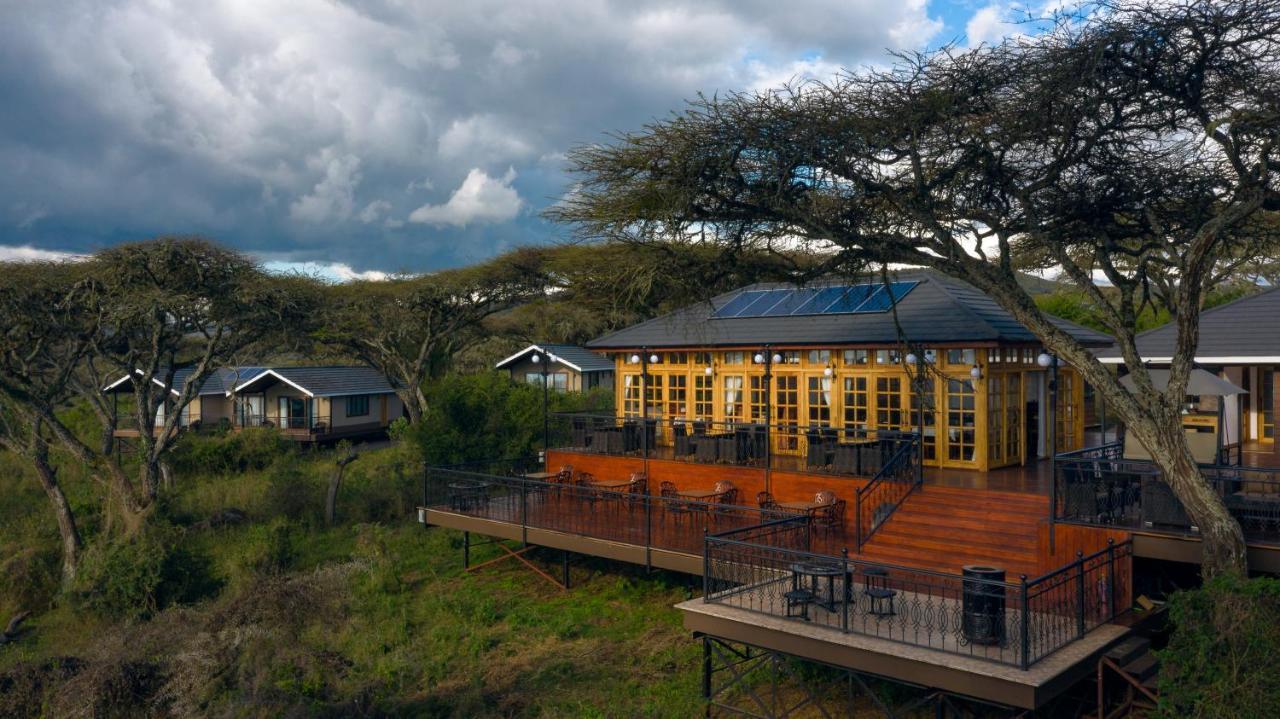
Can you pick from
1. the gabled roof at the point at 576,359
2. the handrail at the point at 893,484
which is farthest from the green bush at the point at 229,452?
the handrail at the point at 893,484

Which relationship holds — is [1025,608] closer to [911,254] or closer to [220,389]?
[911,254]

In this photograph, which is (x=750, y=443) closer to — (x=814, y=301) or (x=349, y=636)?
(x=814, y=301)

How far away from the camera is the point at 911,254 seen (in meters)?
13.1

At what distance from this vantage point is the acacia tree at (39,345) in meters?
22.1

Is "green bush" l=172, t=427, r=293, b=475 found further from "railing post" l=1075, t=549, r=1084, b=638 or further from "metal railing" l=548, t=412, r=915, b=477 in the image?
"railing post" l=1075, t=549, r=1084, b=638

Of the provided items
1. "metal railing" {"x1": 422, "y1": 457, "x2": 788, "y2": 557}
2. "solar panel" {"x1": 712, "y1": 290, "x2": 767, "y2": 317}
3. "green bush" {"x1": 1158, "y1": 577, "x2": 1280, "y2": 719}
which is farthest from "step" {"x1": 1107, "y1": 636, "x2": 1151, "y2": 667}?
"solar panel" {"x1": 712, "y1": 290, "x2": 767, "y2": 317}

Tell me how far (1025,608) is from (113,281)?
22591mm

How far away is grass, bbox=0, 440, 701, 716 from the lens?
11719 mm

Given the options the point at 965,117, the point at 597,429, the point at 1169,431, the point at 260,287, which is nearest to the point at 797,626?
the point at 1169,431

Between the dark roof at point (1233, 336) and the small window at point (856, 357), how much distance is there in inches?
176

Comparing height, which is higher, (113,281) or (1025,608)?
(113,281)

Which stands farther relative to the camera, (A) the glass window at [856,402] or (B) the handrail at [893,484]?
(A) the glass window at [856,402]

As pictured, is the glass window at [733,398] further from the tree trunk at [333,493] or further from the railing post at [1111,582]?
the tree trunk at [333,493]

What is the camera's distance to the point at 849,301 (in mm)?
20766
